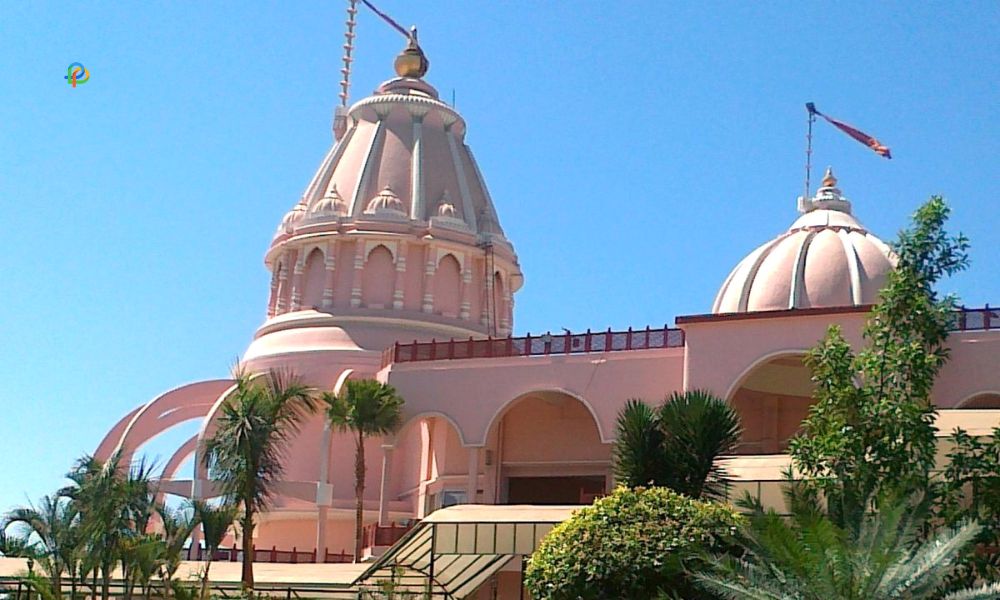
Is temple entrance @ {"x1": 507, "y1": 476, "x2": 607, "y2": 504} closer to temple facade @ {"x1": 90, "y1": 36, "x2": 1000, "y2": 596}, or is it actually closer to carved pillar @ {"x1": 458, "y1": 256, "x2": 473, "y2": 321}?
temple facade @ {"x1": 90, "y1": 36, "x2": 1000, "y2": 596}

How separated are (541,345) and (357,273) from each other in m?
9.10

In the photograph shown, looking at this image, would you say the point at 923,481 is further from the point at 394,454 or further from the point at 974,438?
the point at 394,454

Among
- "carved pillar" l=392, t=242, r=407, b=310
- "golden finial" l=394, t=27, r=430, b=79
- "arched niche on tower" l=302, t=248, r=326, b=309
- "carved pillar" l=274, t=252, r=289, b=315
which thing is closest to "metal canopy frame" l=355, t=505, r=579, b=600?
"carved pillar" l=392, t=242, r=407, b=310

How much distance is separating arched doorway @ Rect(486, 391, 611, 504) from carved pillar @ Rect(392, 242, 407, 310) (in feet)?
21.3

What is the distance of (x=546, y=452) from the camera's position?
37469 mm

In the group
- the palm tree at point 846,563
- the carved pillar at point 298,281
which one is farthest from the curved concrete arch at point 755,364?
the carved pillar at point 298,281

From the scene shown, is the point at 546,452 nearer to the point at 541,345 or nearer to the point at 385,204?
the point at 541,345

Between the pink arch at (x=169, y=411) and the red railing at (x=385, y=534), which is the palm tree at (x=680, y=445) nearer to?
the red railing at (x=385, y=534)

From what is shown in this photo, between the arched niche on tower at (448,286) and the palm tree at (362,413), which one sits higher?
the arched niche on tower at (448,286)

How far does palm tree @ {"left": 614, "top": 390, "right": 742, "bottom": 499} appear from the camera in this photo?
24.3 meters

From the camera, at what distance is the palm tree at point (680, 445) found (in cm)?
2434

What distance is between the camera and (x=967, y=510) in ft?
69.4

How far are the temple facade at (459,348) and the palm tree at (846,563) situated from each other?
641 centimetres

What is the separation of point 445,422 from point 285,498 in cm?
471
